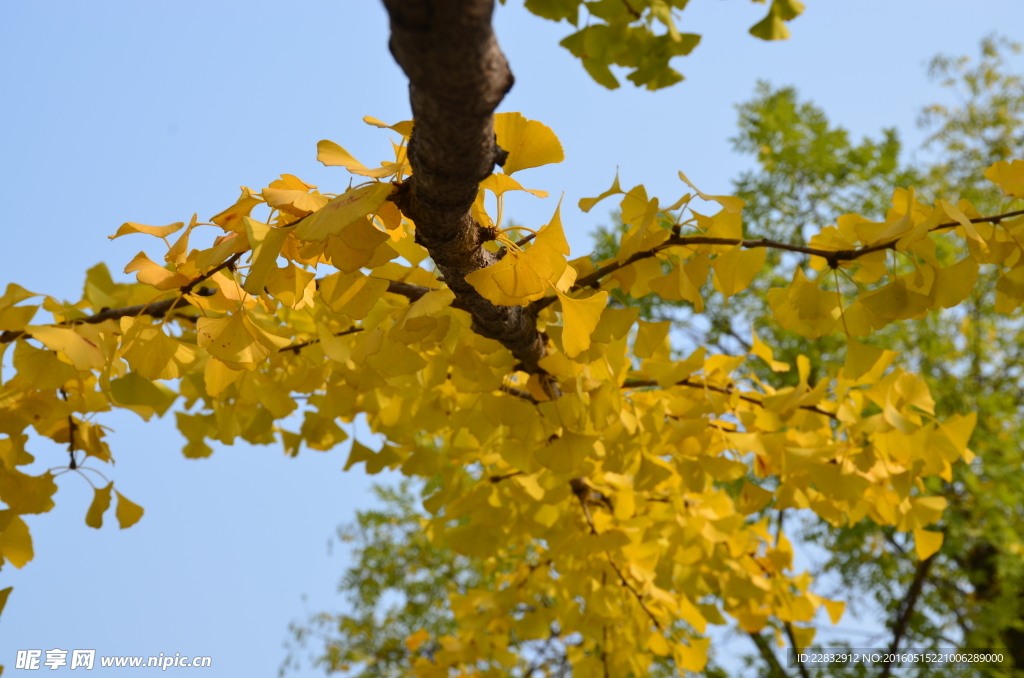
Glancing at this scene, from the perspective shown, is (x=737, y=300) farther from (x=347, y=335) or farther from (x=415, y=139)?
(x=415, y=139)

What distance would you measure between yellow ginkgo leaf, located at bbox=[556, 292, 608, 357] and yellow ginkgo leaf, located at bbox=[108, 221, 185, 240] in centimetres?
35

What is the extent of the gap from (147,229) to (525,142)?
345 millimetres

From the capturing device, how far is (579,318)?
59cm

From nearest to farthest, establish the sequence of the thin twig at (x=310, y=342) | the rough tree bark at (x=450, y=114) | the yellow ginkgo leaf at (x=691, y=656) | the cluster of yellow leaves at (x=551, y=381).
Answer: the rough tree bark at (x=450, y=114), the cluster of yellow leaves at (x=551, y=381), the thin twig at (x=310, y=342), the yellow ginkgo leaf at (x=691, y=656)

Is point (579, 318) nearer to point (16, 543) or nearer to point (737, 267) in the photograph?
point (737, 267)

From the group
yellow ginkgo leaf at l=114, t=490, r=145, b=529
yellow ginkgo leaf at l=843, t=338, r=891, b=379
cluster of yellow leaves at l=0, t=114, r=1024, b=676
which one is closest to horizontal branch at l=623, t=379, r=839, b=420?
cluster of yellow leaves at l=0, t=114, r=1024, b=676

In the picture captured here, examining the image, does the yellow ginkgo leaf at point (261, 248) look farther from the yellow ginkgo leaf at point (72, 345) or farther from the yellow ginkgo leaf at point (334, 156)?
the yellow ginkgo leaf at point (72, 345)

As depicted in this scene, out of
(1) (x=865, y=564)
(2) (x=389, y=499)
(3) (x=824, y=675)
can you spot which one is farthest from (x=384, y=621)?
(1) (x=865, y=564)

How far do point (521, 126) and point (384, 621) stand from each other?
10.7 ft

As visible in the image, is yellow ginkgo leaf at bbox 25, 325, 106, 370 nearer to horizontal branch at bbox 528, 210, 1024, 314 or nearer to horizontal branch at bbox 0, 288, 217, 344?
horizontal branch at bbox 0, 288, 217, 344

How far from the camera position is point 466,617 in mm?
1503

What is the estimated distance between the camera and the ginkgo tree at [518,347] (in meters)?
0.48

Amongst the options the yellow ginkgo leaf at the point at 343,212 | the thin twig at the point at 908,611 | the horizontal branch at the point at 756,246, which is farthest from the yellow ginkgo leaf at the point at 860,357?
the thin twig at the point at 908,611

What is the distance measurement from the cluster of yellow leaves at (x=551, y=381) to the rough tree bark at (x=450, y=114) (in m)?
0.03
